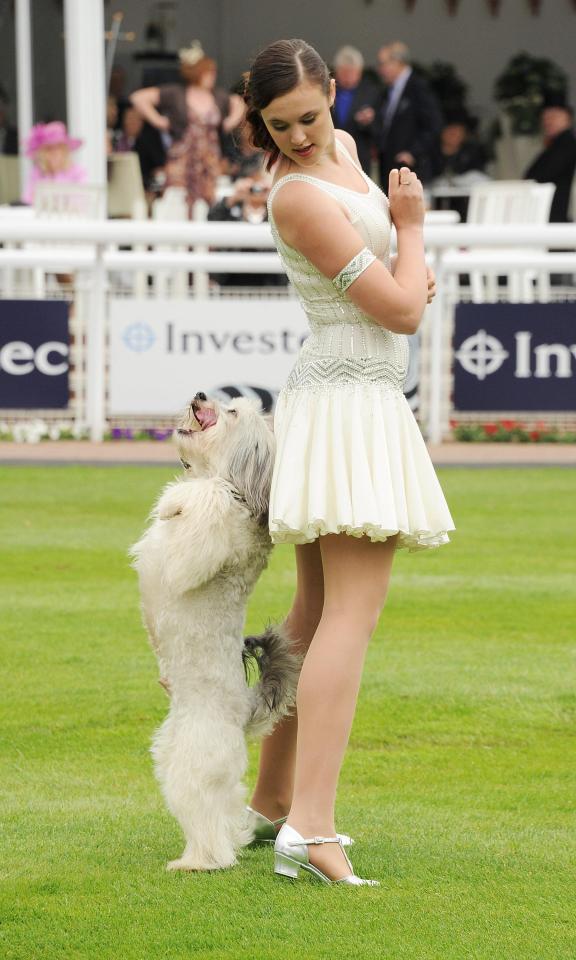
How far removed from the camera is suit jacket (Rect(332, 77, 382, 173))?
16.5m

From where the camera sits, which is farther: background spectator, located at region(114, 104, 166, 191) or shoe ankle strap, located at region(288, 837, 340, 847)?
background spectator, located at region(114, 104, 166, 191)

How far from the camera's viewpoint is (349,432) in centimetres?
369

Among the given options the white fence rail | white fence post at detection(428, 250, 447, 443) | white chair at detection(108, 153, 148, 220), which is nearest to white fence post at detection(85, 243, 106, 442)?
the white fence rail

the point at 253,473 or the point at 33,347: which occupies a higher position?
the point at 33,347

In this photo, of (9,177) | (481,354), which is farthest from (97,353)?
(9,177)

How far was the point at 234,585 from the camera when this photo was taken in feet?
12.5

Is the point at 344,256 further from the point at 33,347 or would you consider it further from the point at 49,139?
the point at 49,139

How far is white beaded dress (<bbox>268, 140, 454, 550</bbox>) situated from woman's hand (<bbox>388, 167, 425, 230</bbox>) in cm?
3

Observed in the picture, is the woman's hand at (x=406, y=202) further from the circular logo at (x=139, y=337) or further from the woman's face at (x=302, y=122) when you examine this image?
the circular logo at (x=139, y=337)

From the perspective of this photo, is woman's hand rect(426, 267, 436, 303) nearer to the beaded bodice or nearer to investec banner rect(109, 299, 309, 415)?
the beaded bodice

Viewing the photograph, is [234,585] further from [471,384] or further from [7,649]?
[471,384]

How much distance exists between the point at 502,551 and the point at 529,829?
14.0ft

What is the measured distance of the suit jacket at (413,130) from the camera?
16484 millimetres

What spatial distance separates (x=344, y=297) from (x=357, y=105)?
1339cm
